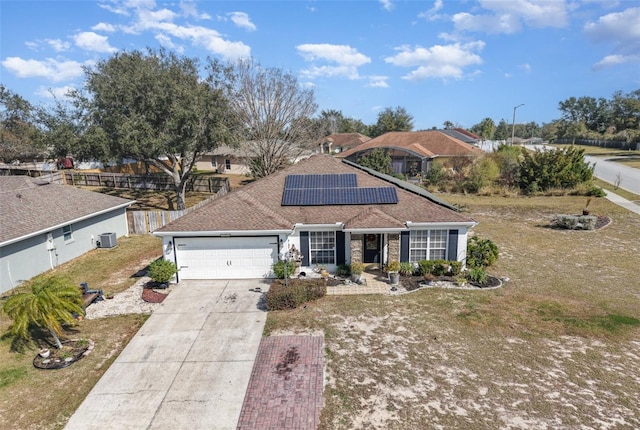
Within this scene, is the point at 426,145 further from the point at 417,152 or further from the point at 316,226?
the point at 316,226

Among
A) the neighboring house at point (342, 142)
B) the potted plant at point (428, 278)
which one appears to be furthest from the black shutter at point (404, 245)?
the neighboring house at point (342, 142)

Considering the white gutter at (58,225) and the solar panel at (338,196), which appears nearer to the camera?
the white gutter at (58,225)

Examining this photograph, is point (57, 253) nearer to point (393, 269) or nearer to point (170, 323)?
point (170, 323)

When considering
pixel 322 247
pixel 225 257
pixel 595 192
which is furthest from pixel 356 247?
pixel 595 192

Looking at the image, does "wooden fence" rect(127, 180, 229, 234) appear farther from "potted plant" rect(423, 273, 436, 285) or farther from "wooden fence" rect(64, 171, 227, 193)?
"potted plant" rect(423, 273, 436, 285)

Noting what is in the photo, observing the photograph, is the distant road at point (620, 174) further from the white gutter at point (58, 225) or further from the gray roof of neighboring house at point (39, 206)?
the gray roof of neighboring house at point (39, 206)
